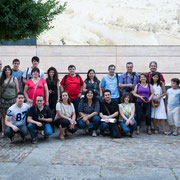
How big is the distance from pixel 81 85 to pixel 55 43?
3815mm

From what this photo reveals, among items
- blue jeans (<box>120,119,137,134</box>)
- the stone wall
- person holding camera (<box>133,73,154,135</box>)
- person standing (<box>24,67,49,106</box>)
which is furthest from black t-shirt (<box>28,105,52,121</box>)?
the stone wall

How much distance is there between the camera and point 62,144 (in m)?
6.28

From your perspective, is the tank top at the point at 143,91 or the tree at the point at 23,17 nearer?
the tree at the point at 23,17

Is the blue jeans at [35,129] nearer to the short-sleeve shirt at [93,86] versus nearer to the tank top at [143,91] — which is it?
the short-sleeve shirt at [93,86]

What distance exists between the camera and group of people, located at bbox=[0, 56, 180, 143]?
21.7ft

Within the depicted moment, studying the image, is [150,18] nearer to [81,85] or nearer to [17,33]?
[81,85]

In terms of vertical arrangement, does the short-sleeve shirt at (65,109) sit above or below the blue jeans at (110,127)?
above

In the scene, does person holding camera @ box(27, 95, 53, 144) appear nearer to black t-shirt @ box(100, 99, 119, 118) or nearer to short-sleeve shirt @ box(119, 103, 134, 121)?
black t-shirt @ box(100, 99, 119, 118)

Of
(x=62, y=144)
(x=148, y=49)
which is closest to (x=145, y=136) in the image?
(x=62, y=144)

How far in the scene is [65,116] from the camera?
6.95 meters

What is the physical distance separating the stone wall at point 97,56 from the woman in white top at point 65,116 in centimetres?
403

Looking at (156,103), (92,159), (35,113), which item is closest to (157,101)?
(156,103)

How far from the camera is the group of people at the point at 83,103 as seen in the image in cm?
661

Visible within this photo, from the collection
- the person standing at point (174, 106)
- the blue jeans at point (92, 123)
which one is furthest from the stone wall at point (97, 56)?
the blue jeans at point (92, 123)
